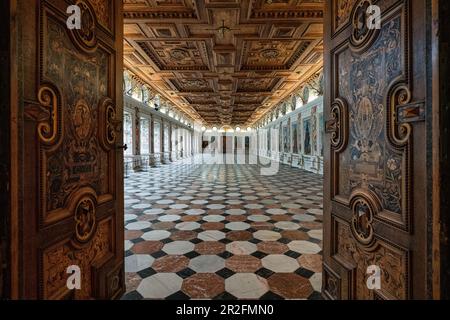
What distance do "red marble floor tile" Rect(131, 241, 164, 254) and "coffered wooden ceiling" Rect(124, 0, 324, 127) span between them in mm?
5508

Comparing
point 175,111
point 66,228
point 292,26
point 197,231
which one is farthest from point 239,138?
point 66,228

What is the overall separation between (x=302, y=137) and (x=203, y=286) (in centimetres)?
1289

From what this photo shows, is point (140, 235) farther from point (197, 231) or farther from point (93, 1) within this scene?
point (93, 1)

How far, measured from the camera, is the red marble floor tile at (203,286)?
2092 millimetres

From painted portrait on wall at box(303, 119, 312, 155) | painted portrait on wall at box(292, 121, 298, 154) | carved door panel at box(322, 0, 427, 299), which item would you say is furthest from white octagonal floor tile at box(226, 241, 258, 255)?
painted portrait on wall at box(292, 121, 298, 154)

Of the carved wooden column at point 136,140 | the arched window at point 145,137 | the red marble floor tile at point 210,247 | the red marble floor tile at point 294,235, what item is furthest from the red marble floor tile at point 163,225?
the arched window at point 145,137

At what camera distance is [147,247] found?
124 inches

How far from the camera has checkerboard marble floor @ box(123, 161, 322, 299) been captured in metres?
2.20

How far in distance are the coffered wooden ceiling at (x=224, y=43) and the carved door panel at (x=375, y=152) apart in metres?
4.23

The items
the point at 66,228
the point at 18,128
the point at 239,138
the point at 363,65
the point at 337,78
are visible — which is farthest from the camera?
the point at 239,138

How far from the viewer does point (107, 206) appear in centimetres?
191

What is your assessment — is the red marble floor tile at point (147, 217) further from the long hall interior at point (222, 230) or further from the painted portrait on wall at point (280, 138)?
the painted portrait on wall at point (280, 138)

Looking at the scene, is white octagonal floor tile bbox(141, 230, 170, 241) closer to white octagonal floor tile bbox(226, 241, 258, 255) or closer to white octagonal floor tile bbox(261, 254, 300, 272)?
white octagonal floor tile bbox(226, 241, 258, 255)

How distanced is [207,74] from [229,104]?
6857mm
